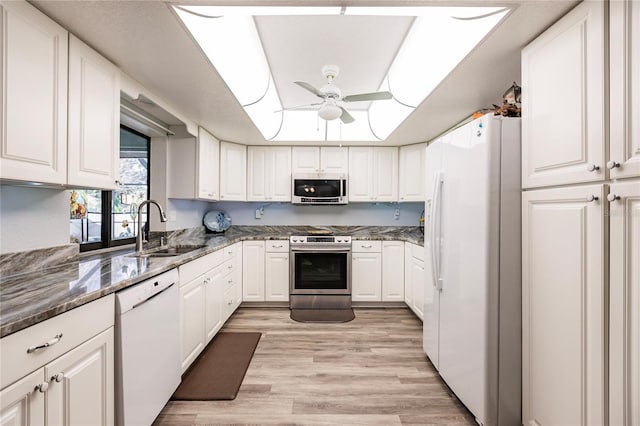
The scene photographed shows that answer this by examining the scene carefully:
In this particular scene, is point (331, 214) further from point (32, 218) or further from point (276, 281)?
point (32, 218)

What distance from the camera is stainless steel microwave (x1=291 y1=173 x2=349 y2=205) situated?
384 centimetres

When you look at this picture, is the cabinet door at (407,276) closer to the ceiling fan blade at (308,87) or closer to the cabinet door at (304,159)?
the cabinet door at (304,159)

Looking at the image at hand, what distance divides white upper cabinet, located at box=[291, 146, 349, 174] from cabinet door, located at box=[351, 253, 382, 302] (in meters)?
1.26

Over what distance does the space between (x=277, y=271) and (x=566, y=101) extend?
3.17 metres

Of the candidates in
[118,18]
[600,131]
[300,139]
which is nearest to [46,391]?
[118,18]

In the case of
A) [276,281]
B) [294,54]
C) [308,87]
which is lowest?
[276,281]

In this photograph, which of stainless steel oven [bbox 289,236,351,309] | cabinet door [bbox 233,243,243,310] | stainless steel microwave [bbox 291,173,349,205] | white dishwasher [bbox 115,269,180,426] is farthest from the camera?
stainless steel microwave [bbox 291,173,349,205]

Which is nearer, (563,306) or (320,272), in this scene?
(563,306)

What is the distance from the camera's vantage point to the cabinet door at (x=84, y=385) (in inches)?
37.6

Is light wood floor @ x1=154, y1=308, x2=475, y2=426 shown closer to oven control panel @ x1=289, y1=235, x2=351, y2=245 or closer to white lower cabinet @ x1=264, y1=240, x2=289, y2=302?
white lower cabinet @ x1=264, y1=240, x2=289, y2=302

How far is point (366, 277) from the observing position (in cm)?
359

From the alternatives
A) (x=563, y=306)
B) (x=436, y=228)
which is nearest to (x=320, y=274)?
(x=436, y=228)

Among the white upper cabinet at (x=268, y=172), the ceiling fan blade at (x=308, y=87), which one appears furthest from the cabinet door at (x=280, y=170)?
the ceiling fan blade at (x=308, y=87)

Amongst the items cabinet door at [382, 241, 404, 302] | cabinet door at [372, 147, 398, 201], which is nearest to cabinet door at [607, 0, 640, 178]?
cabinet door at [382, 241, 404, 302]
